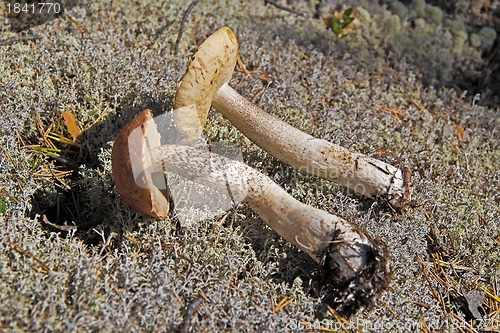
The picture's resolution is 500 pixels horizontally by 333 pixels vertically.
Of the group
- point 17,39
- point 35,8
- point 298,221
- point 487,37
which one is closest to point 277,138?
point 298,221

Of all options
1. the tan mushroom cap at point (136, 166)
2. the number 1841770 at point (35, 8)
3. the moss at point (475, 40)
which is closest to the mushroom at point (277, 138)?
the tan mushroom cap at point (136, 166)

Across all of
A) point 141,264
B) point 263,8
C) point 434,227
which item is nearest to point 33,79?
point 141,264

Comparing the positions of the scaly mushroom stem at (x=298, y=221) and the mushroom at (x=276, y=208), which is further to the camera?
the scaly mushroom stem at (x=298, y=221)

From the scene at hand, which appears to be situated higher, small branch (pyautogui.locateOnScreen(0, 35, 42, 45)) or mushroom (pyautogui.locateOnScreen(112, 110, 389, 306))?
small branch (pyautogui.locateOnScreen(0, 35, 42, 45))

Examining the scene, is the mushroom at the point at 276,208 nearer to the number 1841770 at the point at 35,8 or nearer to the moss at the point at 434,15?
the number 1841770 at the point at 35,8

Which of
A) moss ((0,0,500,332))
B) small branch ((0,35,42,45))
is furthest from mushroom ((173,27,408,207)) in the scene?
small branch ((0,35,42,45))

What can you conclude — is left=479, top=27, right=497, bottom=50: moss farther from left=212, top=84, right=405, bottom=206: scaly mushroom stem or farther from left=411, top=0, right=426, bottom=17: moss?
left=212, top=84, right=405, bottom=206: scaly mushroom stem

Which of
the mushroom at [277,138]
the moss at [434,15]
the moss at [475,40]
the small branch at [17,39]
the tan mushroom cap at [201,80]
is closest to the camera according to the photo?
the tan mushroom cap at [201,80]
